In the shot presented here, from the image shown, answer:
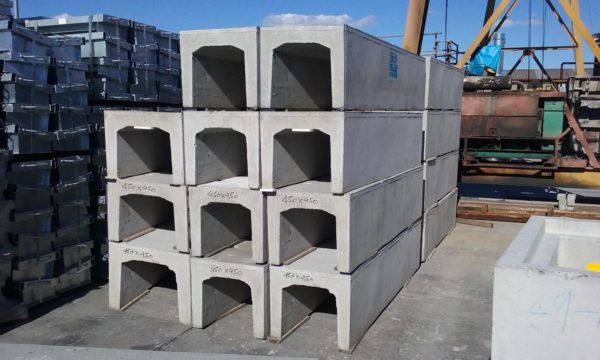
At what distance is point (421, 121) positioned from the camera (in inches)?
325

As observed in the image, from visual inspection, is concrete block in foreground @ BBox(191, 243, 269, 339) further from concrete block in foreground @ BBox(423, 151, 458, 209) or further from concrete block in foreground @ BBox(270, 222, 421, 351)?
concrete block in foreground @ BBox(423, 151, 458, 209)

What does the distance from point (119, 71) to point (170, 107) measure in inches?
52.7

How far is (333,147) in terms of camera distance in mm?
5242

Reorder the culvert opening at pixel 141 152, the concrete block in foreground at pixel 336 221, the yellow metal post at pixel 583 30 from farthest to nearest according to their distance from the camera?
the yellow metal post at pixel 583 30 < the culvert opening at pixel 141 152 < the concrete block in foreground at pixel 336 221

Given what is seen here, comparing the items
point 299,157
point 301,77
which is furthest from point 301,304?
point 301,77

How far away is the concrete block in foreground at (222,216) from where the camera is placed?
18.5 ft

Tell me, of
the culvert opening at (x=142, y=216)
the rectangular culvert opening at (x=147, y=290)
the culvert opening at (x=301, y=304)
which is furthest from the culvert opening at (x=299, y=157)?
the rectangular culvert opening at (x=147, y=290)

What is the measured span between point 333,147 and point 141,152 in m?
2.84

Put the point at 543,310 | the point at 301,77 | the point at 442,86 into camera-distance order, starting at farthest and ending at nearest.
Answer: the point at 442,86
the point at 301,77
the point at 543,310

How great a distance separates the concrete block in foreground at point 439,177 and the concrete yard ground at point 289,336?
1839mm

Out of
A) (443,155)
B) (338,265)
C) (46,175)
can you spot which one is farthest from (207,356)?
(443,155)

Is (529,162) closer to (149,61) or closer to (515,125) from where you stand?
(515,125)

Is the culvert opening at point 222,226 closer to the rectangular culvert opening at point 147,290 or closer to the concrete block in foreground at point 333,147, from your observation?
the concrete block in foreground at point 333,147

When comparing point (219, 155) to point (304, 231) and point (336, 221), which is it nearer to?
point (304, 231)
